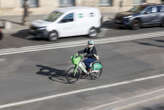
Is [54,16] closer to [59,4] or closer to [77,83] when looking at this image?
[77,83]

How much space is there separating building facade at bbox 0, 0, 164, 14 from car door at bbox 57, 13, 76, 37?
30.5 ft

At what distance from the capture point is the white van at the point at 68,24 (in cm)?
1934

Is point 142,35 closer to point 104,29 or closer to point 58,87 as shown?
point 104,29

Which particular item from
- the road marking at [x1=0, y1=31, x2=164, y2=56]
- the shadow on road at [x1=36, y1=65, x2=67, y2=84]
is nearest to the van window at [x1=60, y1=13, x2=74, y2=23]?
the road marking at [x1=0, y1=31, x2=164, y2=56]

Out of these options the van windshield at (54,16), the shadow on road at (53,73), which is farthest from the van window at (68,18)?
the shadow on road at (53,73)

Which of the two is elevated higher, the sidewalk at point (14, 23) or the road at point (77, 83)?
the sidewalk at point (14, 23)

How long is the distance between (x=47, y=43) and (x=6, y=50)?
258 centimetres

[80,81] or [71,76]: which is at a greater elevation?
[71,76]

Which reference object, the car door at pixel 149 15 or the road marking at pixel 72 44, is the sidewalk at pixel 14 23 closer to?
the car door at pixel 149 15

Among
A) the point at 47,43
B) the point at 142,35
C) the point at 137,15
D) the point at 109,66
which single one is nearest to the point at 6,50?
the point at 47,43

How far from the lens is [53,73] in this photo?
1348 centimetres

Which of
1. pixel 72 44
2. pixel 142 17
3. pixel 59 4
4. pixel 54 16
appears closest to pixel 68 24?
pixel 54 16

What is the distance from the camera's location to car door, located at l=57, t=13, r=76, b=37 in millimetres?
19609

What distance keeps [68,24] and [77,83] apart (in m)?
7.91
